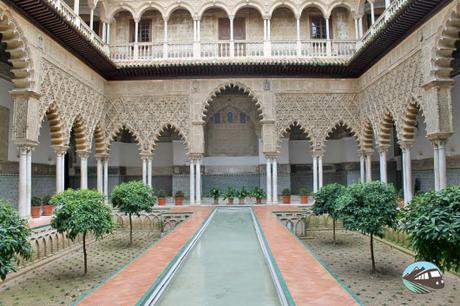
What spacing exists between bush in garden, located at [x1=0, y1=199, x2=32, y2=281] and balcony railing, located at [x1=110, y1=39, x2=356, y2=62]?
38.4ft

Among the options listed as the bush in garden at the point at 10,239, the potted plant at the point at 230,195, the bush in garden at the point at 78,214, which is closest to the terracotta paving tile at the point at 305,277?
the bush in garden at the point at 10,239

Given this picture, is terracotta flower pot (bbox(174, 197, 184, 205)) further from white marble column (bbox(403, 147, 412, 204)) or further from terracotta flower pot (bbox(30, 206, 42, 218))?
white marble column (bbox(403, 147, 412, 204))

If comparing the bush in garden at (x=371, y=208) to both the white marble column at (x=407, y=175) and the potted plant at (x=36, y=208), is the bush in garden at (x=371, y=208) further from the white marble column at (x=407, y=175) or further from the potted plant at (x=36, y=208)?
the potted plant at (x=36, y=208)

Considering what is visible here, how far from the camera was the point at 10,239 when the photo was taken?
142 inches

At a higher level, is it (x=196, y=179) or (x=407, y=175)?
(x=407, y=175)

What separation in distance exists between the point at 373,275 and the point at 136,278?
12.6 feet

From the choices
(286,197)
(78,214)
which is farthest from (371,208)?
(286,197)

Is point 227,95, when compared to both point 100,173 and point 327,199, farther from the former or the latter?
point 327,199

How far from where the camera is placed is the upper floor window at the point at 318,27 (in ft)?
53.2

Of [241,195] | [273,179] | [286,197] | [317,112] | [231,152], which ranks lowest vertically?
[286,197]

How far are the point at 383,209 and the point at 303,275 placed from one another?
7.41 feet

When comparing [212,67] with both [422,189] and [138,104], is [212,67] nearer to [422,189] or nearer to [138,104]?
[138,104]

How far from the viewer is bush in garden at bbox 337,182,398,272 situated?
6070 millimetres

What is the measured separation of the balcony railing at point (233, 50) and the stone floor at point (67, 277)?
8.80 m
